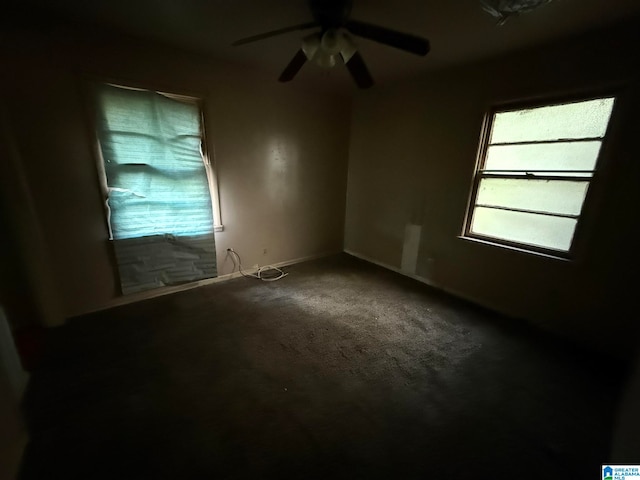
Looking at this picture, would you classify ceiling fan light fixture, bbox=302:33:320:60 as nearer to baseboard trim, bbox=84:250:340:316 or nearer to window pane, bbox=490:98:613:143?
window pane, bbox=490:98:613:143

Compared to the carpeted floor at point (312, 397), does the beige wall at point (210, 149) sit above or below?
above

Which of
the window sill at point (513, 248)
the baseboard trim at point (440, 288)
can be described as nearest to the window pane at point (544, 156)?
the window sill at point (513, 248)

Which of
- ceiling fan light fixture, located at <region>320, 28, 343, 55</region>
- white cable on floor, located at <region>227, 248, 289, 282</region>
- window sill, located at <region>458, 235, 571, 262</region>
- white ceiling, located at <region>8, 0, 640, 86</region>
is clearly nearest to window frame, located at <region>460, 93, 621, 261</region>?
window sill, located at <region>458, 235, 571, 262</region>

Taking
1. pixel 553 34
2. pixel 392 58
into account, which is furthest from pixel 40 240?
pixel 553 34

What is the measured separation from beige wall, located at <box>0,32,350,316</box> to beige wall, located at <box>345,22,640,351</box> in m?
0.70

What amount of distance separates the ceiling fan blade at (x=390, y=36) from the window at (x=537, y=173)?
1.44m

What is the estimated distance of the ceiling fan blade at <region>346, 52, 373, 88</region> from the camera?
1.77m

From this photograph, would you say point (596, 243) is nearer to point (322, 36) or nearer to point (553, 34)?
point (553, 34)

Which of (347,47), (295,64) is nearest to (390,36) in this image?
(347,47)

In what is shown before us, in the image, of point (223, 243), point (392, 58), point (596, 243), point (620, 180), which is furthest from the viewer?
point (223, 243)

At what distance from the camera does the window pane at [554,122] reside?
199 cm

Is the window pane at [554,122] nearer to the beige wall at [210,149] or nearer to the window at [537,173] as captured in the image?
the window at [537,173]

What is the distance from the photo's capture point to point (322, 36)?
1.60 m

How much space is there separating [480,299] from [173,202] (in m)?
3.38
